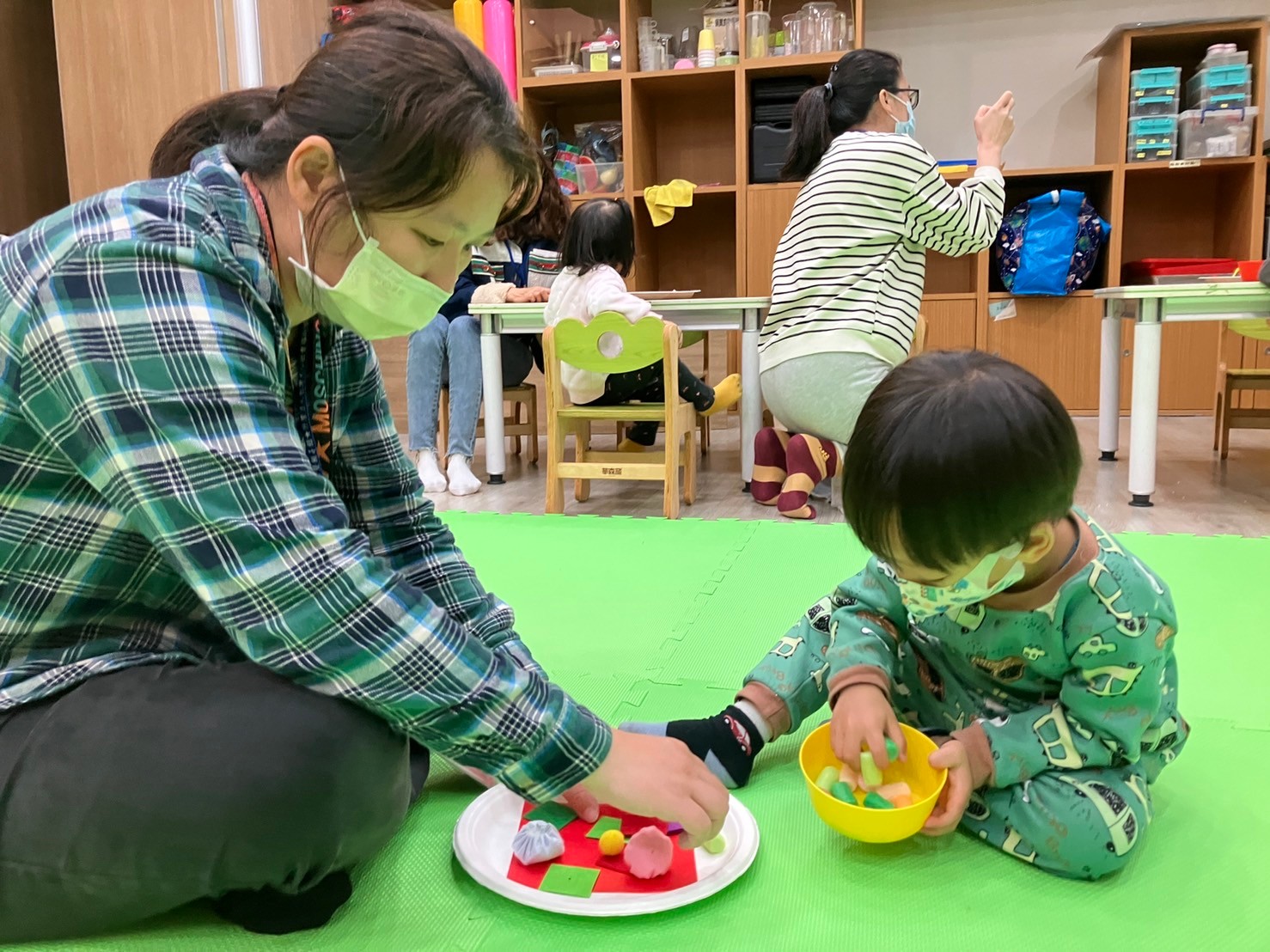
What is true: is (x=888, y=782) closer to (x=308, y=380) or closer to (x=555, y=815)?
(x=555, y=815)

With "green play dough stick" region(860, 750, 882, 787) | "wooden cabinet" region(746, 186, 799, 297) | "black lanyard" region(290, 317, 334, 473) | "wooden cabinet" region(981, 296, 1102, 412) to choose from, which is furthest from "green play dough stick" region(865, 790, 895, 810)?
"wooden cabinet" region(981, 296, 1102, 412)

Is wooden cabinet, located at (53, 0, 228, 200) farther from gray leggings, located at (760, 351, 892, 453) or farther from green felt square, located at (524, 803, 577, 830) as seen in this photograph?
green felt square, located at (524, 803, 577, 830)

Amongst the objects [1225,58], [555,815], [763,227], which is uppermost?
[1225,58]

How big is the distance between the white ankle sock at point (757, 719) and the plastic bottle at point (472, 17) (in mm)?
3684

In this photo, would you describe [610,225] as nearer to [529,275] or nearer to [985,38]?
[529,275]

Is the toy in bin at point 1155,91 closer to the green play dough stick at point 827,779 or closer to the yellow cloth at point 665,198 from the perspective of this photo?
the yellow cloth at point 665,198

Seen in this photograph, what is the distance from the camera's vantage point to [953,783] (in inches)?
32.0

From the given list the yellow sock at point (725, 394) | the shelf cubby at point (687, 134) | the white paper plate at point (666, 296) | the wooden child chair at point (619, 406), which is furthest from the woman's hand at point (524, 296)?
the shelf cubby at point (687, 134)

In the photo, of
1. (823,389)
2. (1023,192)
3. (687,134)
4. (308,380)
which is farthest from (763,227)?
(308,380)

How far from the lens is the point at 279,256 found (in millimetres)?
742

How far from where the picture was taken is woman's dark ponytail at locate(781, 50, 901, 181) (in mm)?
2406

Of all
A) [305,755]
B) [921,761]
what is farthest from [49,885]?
[921,761]

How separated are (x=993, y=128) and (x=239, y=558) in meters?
2.23

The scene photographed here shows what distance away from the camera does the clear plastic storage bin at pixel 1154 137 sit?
3750 mm
